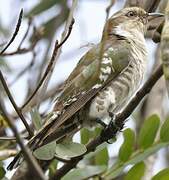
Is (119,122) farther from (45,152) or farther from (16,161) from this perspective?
(16,161)

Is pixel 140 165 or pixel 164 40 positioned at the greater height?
pixel 164 40

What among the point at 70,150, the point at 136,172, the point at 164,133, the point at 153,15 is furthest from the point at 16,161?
the point at 153,15

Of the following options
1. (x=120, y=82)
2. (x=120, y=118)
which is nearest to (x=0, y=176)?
(x=120, y=118)

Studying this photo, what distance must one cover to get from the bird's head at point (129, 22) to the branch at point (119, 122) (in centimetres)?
113

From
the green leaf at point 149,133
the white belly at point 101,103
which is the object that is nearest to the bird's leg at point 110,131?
the green leaf at point 149,133

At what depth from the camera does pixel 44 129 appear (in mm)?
2578

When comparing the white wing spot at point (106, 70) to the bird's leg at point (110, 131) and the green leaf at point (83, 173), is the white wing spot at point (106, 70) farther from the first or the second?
the green leaf at point (83, 173)

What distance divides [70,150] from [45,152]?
14 cm

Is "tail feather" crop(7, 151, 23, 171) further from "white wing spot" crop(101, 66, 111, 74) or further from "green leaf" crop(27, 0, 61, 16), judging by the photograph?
"green leaf" crop(27, 0, 61, 16)

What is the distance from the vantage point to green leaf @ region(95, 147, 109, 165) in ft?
9.07

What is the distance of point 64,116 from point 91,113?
0.31 m

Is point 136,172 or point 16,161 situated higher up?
point 16,161

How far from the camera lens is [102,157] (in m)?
2.78

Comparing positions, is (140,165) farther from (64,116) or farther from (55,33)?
(55,33)
